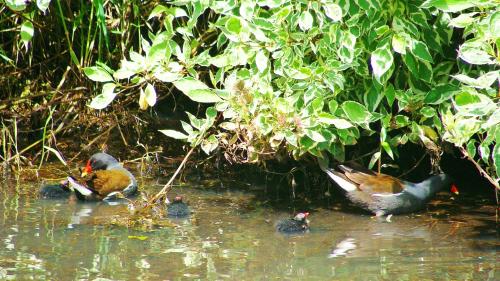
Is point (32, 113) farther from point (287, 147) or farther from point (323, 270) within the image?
point (323, 270)

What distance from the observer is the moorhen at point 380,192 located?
7.35m

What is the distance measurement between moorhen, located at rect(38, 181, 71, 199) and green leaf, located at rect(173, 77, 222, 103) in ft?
5.87

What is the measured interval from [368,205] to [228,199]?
46.6 inches

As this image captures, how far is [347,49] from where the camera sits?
6117mm

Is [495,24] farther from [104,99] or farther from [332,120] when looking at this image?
[104,99]

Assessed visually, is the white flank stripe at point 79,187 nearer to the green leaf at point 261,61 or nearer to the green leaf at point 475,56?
the green leaf at point 261,61

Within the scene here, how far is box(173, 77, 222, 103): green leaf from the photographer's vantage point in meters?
6.40

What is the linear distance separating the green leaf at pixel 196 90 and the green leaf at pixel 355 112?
91 centimetres

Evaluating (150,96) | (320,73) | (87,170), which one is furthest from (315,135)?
(87,170)

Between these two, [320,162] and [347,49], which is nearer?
[347,49]

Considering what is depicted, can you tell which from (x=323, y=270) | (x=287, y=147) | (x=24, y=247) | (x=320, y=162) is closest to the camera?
(x=323, y=270)

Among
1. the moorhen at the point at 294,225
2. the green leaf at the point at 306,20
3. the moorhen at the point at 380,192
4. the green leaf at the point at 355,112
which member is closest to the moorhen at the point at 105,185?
the moorhen at the point at 294,225

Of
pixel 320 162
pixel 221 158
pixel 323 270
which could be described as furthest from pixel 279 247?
pixel 221 158

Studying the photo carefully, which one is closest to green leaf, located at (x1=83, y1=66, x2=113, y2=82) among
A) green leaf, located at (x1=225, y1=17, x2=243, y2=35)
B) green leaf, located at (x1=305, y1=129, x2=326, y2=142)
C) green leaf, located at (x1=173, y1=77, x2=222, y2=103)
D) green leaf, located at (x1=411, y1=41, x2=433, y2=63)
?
green leaf, located at (x1=173, y1=77, x2=222, y2=103)
